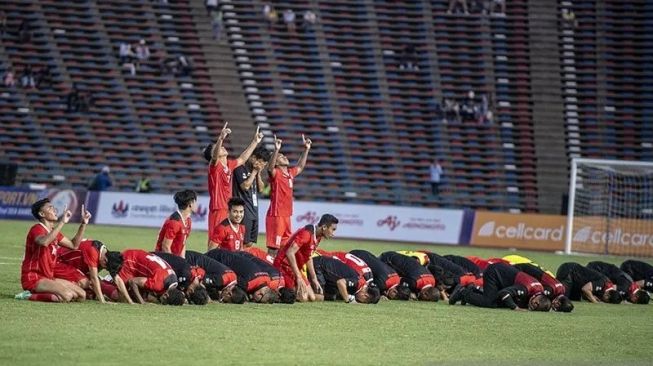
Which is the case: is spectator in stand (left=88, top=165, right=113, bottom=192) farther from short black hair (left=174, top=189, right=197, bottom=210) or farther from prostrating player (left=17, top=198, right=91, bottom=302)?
prostrating player (left=17, top=198, right=91, bottom=302)

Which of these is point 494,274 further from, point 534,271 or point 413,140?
point 413,140

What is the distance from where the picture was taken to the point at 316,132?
4347cm

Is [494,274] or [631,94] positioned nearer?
[494,274]

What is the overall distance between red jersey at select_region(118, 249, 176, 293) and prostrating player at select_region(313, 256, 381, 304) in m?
3.10

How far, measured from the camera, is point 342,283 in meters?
17.3

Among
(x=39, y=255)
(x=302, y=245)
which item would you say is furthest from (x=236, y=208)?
(x=39, y=255)

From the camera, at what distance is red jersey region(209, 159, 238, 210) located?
745 inches

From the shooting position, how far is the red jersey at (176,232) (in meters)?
16.1

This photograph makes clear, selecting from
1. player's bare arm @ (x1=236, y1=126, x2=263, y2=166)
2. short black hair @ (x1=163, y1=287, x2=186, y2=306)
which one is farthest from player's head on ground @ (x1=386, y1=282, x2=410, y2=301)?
short black hair @ (x1=163, y1=287, x2=186, y2=306)

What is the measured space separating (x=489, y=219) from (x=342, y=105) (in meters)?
8.89

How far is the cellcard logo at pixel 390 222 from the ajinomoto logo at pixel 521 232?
8.03ft

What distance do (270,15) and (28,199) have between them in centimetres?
1269

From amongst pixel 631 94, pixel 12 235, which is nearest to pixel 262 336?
pixel 12 235

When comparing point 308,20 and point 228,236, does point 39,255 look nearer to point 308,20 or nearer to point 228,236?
point 228,236
